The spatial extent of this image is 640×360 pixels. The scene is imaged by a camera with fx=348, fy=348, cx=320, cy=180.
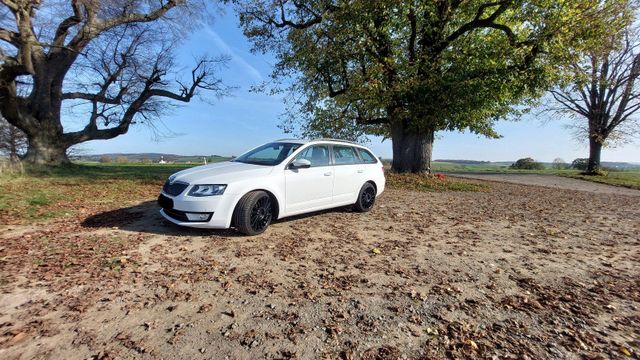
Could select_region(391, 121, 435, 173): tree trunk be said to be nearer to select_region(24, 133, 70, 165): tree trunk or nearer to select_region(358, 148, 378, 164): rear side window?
select_region(358, 148, 378, 164): rear side window

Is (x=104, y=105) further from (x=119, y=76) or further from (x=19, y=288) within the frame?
(x=19, y=288)

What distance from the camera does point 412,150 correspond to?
16.3 meters

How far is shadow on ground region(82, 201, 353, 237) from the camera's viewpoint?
19.3 ft

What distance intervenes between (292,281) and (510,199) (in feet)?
32.9

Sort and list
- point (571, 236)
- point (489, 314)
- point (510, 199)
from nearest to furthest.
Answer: point (489, 314) → point (571, 236) → point (510, 199)

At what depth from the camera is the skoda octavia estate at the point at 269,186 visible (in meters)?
5.49

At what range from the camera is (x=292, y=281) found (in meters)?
4.04

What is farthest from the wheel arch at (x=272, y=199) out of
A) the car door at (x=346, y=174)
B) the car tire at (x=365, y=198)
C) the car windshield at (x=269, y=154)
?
the car tire at (x=365, y=198)

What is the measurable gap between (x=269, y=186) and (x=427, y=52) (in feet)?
35.7

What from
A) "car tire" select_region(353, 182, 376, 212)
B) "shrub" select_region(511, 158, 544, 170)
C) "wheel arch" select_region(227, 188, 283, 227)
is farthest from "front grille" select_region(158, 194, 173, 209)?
"shrub" select_region(511, 158, 544, 170)

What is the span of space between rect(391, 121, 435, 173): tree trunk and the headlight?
12.1m

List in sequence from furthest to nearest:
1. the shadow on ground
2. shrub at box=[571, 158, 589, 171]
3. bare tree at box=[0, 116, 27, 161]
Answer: shrub at box=[571, 158, 589, 171] → bare tree at box=[0, 116, 27, 161] → the shadow on ground

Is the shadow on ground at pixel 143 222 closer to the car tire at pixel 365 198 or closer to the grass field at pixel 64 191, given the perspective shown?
the grass field at pixel 64 191

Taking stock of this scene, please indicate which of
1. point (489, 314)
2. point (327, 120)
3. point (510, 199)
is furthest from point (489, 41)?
point (489, 314)
